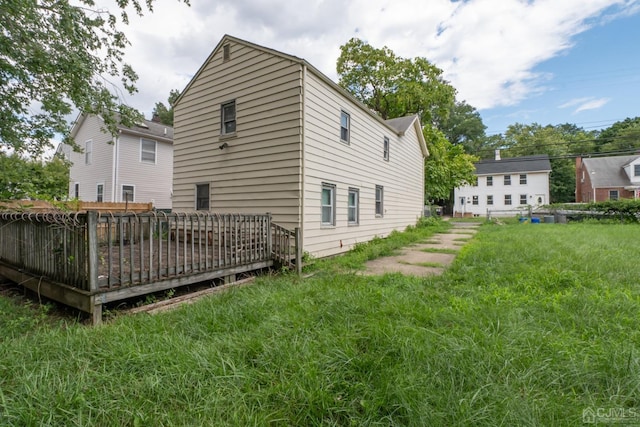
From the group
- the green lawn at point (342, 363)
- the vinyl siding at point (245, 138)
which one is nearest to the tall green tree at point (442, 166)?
the vinyl siding at point (245, 138)

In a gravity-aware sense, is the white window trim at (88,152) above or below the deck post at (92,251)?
above

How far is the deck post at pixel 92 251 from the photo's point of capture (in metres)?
3.27

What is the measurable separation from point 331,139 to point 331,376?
21.0 feet

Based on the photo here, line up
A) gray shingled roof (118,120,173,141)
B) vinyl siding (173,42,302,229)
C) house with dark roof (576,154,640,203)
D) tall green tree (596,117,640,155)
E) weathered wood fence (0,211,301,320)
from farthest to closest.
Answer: tall green tree (596,117,640,155), house with dark roof (576,154,640,203), gray shingled roof (118,120,173,141), vinyl siding (173,42,302,229), weathered wood fence (0,211,301,320)

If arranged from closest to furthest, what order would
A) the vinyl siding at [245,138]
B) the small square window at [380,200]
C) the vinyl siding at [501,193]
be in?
the vinyl siding at [245,138]
the small square window at [380,200]
the vinyl siding at [501,193]

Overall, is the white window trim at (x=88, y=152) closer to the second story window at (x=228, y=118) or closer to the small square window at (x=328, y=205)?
the second story window at (x=228, y=118)

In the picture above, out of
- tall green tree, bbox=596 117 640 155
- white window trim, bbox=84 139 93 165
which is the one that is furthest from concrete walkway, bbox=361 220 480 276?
tall green tree, bbox=596 117 640 155

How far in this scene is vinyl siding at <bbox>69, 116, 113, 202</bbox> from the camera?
14.9 metres

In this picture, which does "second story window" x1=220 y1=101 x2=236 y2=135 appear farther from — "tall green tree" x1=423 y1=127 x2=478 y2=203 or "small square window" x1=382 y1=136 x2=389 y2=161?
"tall green tree" x1=423 y1=127 x2=478 y2=203

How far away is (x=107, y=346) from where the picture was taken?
2482mm

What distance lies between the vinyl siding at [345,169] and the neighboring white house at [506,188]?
65.5 ft

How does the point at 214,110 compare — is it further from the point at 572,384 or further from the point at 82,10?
the point at 572,384

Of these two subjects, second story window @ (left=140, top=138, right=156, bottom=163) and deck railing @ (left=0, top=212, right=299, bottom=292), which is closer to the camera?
deck railing @ (left=0, top=212, right=299, bottom=292)

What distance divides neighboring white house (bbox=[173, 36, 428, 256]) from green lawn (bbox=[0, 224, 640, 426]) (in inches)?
142
